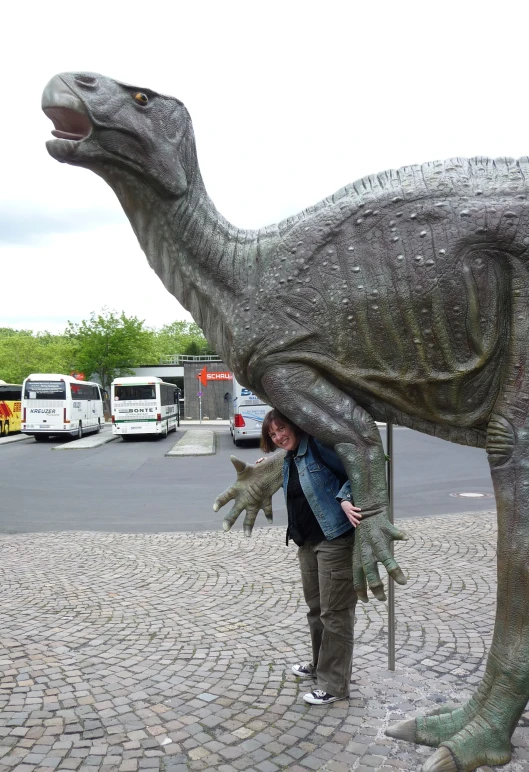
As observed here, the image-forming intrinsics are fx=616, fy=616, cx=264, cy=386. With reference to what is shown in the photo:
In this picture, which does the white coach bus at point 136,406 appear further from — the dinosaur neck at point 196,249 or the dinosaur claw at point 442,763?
the dinosaur claw at point 442,763

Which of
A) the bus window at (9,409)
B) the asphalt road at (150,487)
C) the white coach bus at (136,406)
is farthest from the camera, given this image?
the bus window at (9,409)

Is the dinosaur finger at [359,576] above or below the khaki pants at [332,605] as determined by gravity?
above

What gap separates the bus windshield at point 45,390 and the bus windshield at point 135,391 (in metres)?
2.16

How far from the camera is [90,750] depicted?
3.05 meters

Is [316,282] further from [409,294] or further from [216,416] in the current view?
[216,416]

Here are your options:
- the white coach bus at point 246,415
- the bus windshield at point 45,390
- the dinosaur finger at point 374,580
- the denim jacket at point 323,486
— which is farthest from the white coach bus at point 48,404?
the dinosaur finger at point 374,580

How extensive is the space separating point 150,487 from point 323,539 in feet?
30.5

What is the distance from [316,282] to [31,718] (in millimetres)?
2826

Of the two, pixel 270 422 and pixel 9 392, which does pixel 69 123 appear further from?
pixel 9 392

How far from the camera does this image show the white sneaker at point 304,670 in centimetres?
382

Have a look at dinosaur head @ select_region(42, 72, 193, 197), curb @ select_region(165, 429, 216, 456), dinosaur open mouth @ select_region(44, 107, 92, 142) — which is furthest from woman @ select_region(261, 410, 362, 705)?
curb @ select_region(165, 429, 216, 456)

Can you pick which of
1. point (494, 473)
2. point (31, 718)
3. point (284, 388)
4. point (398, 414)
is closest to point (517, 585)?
point (494, 473)

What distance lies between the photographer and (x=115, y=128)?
101 inches

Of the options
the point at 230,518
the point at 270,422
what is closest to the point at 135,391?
the point at 230,518
